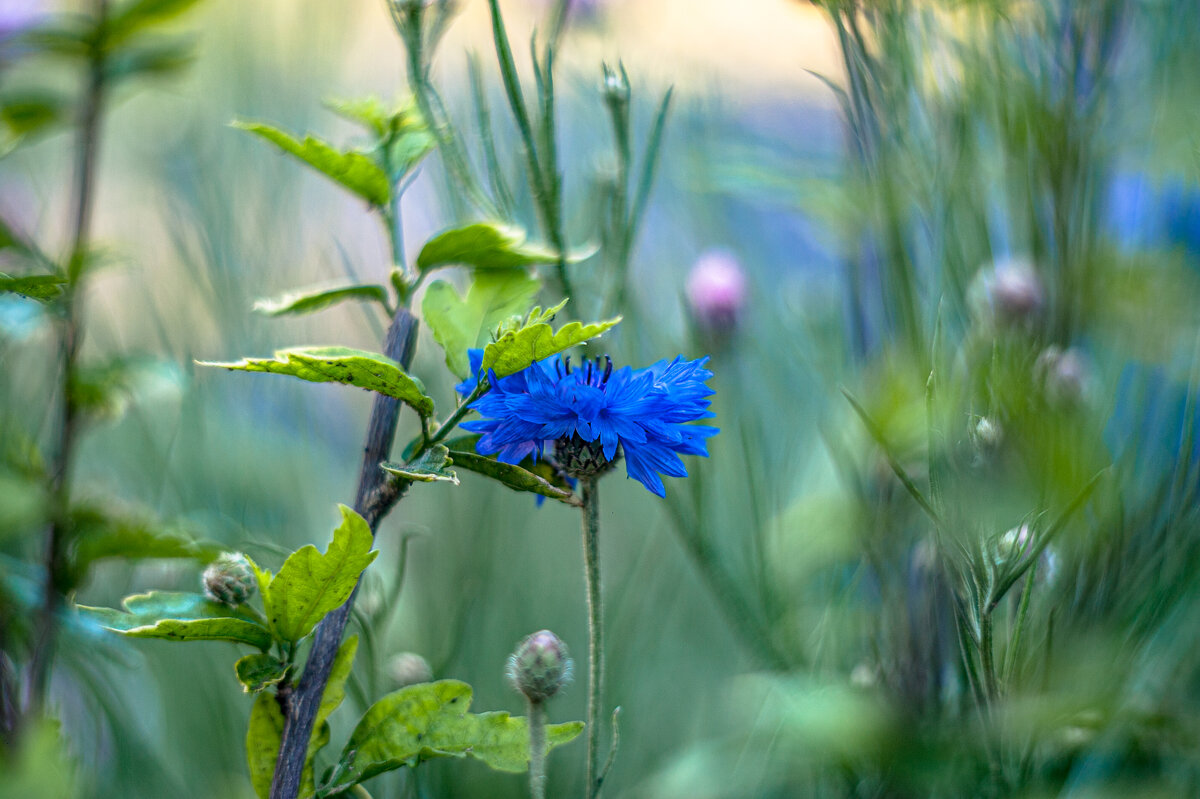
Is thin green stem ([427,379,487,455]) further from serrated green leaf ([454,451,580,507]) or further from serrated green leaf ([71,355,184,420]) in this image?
serrated green leaf ([71,355,184,420])

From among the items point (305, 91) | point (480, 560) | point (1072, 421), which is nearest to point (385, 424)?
point (1072, 421)

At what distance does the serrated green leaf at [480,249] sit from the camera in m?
0.26

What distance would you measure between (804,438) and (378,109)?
0.52 m

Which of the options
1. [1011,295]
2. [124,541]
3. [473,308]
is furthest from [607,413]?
[1011,295]

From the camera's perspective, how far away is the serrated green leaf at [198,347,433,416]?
221 mm

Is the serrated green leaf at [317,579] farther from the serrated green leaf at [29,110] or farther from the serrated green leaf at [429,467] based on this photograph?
the serrated green leaf at [29,110]

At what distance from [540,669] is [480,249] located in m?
0.14

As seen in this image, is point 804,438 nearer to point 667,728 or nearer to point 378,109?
point 667,728

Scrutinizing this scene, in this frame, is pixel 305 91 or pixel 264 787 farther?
pixel 305 91

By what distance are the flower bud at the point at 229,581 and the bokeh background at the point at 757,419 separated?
0.05 meters

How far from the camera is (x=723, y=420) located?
0.70 meters

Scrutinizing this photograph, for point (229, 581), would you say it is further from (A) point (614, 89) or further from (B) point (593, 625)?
(A) point (614, 89)

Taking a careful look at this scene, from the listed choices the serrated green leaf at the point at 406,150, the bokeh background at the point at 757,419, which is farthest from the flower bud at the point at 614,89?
the serrated green leaf at the point at 406,150

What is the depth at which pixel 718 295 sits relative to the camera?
0.67 m
